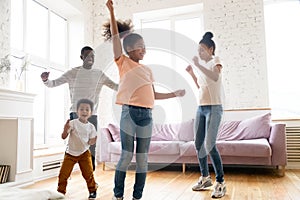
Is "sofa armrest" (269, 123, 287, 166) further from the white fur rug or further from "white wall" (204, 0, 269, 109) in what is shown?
the white fur rug

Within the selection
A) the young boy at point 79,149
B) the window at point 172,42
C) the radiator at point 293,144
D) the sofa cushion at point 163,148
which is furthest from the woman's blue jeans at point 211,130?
the radiator at point 293,144

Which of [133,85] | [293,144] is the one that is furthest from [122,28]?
[293,144]

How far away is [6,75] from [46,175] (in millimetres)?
1198

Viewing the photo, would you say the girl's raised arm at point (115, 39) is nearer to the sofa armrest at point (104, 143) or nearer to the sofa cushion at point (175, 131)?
the sofa armrest at point (104, 143)

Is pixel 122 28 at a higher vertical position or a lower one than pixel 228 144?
higher

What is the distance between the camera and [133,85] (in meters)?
1.65

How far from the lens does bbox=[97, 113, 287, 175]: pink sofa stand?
3012 mm

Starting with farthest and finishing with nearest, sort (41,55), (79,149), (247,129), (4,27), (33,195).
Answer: (41,55)
(247,129)
(4,27)
(79,149)
(33,195)

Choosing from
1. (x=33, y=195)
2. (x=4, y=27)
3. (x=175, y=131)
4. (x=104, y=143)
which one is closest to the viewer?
(x=33, y=195)

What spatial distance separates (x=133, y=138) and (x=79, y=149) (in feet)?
2.00

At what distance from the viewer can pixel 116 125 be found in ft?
12.6

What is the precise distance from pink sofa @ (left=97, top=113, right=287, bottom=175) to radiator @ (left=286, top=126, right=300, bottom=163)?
1.12ft

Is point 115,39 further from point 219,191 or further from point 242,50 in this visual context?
point 242,50

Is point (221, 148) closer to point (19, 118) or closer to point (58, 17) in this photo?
point (19, 118)
